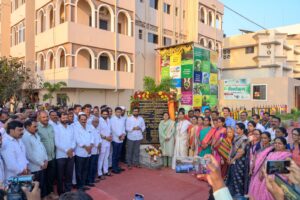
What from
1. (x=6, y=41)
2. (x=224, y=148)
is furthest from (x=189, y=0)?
(x=224, y=148)

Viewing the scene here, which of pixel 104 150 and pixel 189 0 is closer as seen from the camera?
pixel 104 150

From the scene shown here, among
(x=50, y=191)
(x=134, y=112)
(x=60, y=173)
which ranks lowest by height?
(x=50, y=191)

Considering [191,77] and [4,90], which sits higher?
[191,77]

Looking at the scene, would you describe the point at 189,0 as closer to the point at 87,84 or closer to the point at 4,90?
the point at 87,84

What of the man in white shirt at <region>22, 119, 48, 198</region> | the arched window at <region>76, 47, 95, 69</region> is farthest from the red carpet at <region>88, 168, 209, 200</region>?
the arched window at <region>76, 47, 95, 69</region>

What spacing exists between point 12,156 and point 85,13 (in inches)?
552

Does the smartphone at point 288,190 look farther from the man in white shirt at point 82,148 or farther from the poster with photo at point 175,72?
the poster with photo at point 175,72

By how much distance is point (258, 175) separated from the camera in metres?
4.20

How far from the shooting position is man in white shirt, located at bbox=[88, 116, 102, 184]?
5.85 meters

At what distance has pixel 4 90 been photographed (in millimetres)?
12609

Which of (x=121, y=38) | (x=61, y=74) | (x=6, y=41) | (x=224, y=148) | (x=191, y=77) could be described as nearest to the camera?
(x=224, y=148)

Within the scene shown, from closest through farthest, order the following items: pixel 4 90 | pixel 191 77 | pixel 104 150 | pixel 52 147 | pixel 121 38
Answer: pixel 52 147 → pixel 104 150 → pixel 4 90 → pixel 121 38 → pixel 191 77

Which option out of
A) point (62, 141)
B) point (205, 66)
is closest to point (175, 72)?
point (205, 66)

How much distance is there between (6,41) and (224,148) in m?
22.4
